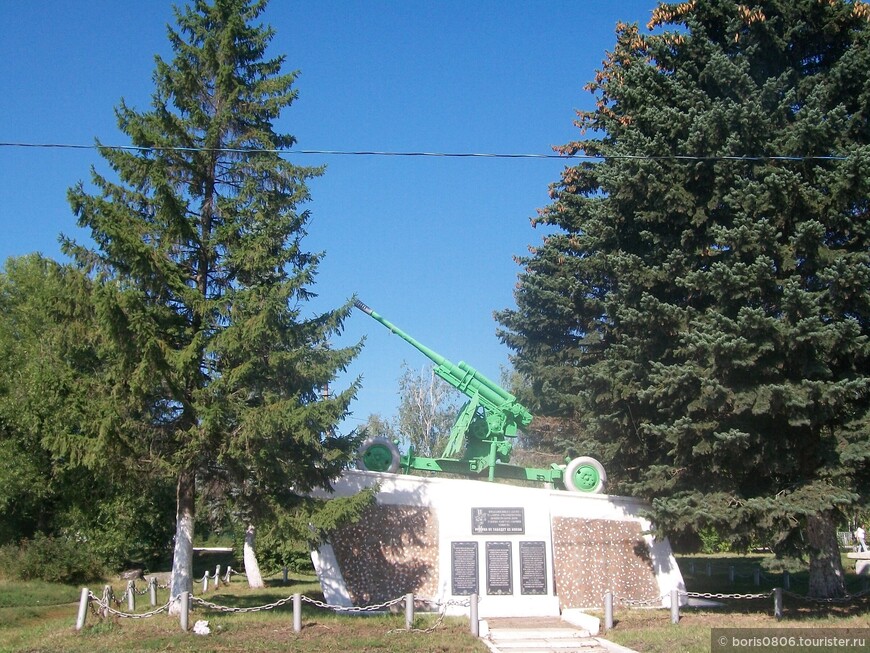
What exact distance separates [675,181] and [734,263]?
2559mm

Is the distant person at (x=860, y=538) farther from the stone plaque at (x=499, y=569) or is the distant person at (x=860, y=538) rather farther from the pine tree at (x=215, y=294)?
the pine tree at (x=215, y=294)

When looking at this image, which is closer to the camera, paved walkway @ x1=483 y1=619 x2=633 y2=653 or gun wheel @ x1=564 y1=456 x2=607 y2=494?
paved walkway @ x1=483 y1=619 x2=633 y2=653

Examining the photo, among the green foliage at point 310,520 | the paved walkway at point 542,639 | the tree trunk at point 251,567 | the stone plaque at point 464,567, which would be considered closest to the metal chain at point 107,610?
the green foliage at point 310,520

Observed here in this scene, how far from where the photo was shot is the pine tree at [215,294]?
13562 millimetres

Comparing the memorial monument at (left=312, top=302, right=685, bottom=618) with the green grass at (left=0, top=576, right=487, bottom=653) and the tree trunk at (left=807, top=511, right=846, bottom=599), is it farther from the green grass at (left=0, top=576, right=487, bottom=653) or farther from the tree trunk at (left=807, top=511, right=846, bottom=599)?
the tree trunk at (left=807, top=511, right=846, bottom=599)

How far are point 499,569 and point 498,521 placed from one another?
0.96 m

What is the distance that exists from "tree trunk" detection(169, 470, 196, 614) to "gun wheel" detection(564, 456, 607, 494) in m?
8.36

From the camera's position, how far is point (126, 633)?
12.7 meters

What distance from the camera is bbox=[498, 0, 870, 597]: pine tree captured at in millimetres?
14344

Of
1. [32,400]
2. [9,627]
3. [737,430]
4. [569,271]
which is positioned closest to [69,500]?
[32,400]

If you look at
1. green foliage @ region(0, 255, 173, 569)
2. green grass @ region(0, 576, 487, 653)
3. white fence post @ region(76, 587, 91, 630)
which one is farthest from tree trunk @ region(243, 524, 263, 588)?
white fence post @ region(76, 587, 91, 630)

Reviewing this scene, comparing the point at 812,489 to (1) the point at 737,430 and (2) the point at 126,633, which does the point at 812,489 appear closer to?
(1) the point at 737,430

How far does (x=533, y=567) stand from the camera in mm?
16219

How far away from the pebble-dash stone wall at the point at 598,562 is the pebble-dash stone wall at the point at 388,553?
2.72m
